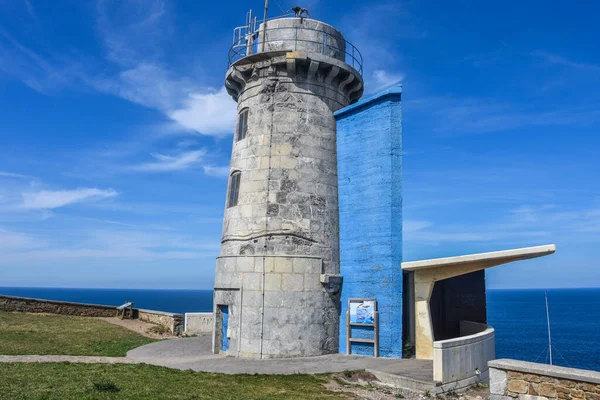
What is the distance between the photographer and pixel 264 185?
19797 millimetres

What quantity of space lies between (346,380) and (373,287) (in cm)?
480

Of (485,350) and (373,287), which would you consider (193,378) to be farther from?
(485,350)

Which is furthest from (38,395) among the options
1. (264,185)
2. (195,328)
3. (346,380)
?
(195,328)

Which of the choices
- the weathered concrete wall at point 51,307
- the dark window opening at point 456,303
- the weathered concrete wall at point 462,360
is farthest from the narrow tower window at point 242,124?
the weathered concrete wall at point 51,307

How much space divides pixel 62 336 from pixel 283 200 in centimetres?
1291

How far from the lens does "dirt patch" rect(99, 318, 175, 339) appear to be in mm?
25575

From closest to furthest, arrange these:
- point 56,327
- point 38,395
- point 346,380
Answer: point 38,395, point 346,380, point 56,327

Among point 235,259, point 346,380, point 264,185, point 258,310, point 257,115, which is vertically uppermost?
point 257,115

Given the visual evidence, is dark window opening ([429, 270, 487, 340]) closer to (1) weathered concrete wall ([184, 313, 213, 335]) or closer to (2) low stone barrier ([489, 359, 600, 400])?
(2) low stone barrier ([489, 359, 600, 400])

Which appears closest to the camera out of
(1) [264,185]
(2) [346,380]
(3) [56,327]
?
(2) [346,380]

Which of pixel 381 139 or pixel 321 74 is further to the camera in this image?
pixel 321 74

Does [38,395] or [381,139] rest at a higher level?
[381,139]

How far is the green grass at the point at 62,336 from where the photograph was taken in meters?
18.7

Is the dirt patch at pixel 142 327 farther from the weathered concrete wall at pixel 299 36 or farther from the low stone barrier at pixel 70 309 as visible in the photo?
the weathered concrete wall at pixel 299 36
